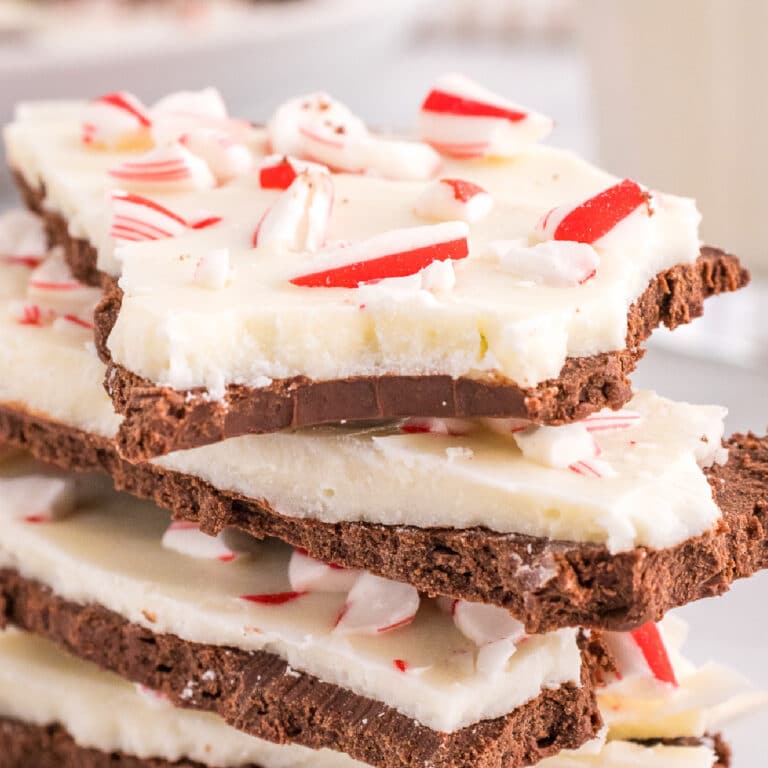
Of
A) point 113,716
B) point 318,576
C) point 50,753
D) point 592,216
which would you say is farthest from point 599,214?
point 50,753

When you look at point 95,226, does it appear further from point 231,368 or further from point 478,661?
point 478,661

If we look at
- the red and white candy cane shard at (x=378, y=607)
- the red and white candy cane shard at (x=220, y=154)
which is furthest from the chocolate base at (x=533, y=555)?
the red and white candy cane shard at (x=220, y=154)

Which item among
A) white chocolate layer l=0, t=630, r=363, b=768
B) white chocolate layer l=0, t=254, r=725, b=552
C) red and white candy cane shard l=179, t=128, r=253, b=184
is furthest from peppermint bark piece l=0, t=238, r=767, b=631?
red and white candy cane shard l=179, t=128, r=253, b=184

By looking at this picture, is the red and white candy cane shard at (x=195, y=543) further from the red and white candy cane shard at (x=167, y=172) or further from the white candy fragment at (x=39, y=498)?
the red and white candy cane shard at (x=167, y=172)

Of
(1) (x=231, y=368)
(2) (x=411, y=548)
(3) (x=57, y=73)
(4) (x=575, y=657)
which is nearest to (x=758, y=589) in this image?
(4) (x=575, y=657)

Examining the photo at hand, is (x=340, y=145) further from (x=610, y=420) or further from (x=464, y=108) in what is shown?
(x=610, y=420)
